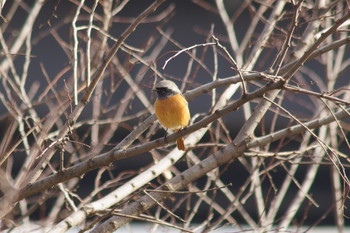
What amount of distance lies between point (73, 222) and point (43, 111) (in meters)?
4.30

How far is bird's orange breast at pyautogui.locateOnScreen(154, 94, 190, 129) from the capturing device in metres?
5.12

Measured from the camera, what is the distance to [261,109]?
4.24 meters

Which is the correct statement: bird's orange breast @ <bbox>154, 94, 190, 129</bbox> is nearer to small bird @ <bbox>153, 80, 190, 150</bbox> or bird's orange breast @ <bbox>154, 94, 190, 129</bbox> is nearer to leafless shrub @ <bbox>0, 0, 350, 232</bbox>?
small bird @ <bbox>153, 80, 190, 150</bbox>

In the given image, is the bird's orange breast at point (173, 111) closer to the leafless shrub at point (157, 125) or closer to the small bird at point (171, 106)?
the small bird at point (171, 106)

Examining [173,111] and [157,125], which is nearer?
[173,111]

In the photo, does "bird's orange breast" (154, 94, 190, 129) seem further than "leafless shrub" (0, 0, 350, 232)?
Yes

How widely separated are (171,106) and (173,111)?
0.05 meters

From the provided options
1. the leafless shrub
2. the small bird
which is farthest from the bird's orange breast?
the leafless shrub

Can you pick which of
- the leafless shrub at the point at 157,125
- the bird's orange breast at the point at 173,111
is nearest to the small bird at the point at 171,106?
the bird's orange breast at the point at 173,111

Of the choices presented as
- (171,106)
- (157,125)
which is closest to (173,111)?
(171,106)

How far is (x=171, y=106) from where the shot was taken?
5195mm

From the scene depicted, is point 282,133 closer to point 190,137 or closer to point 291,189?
point 190,137

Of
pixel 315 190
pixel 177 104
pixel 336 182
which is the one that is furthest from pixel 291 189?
pixel 177 104

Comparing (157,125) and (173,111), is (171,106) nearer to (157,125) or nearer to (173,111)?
(173,111)
